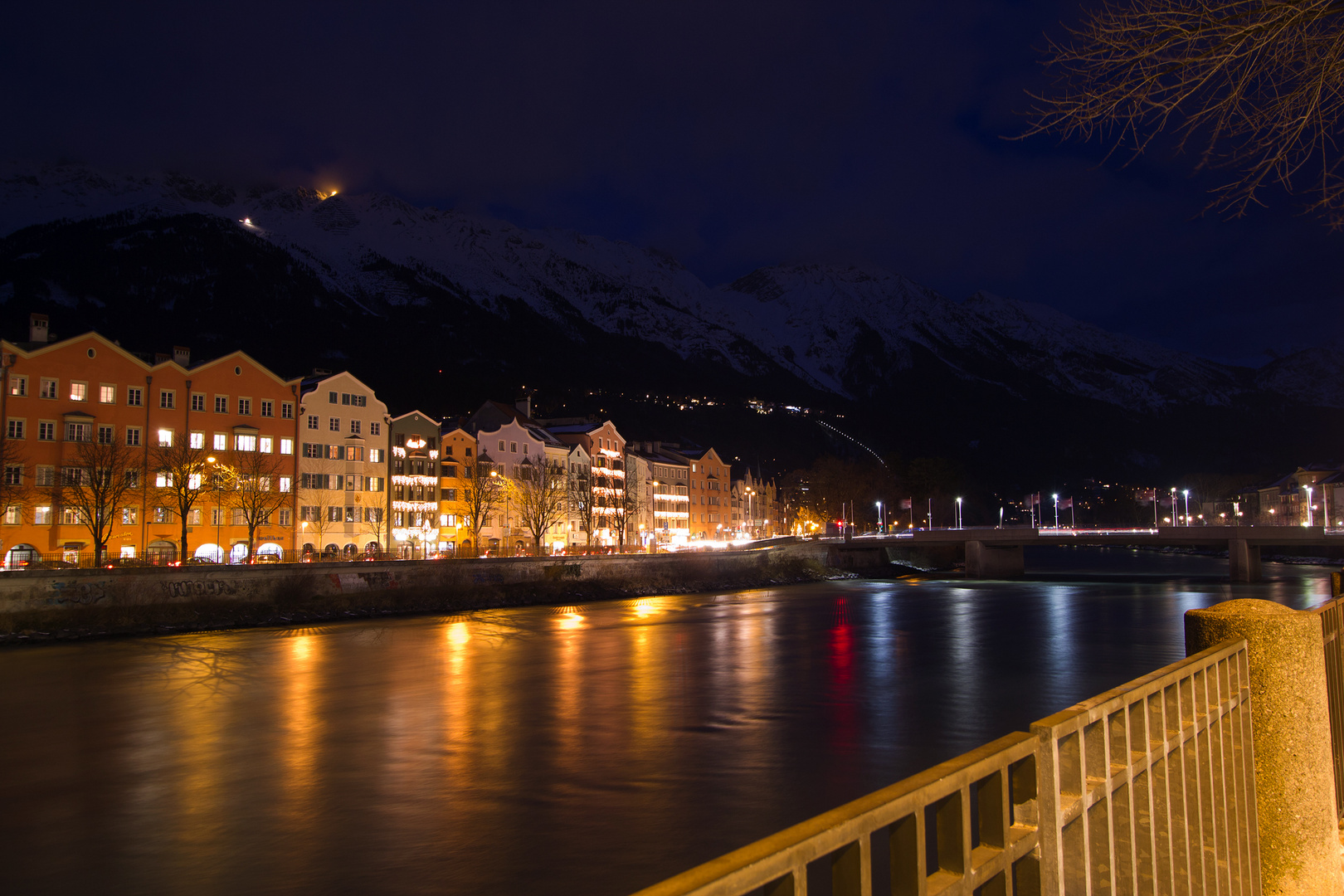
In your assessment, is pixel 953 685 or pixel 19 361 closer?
pixel 953 685

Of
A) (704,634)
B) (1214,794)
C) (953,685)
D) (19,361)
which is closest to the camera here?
(1214,794)

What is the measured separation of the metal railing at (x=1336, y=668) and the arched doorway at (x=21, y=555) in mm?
59601

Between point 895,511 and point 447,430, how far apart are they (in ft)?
275

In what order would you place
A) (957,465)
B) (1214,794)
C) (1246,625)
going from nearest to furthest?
(1214,794)
(1246,625)
(957,465)

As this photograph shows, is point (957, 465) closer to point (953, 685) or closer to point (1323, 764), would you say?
point (953, 685)

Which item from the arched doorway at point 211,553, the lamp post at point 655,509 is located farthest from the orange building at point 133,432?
the lamp post at point 655,509

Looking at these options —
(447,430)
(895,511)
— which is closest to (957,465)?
(895,511)

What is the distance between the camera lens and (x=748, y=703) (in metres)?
26.1

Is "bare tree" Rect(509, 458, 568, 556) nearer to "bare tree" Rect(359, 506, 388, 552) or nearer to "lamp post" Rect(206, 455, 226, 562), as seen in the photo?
"bare tree" Rect(359, 506, 388, 552)

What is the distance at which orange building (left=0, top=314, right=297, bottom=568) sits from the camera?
5241 cm

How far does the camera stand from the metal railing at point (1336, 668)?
264 inches

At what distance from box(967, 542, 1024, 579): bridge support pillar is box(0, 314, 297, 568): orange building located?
2551 inches

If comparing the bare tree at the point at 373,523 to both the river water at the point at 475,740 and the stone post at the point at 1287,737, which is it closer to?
the river water at the point at 475,740

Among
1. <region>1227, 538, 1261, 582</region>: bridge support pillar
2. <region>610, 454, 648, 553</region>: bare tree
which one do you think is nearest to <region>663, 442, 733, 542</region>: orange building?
<region>610, 454, 648, 553</region>: bare tree
